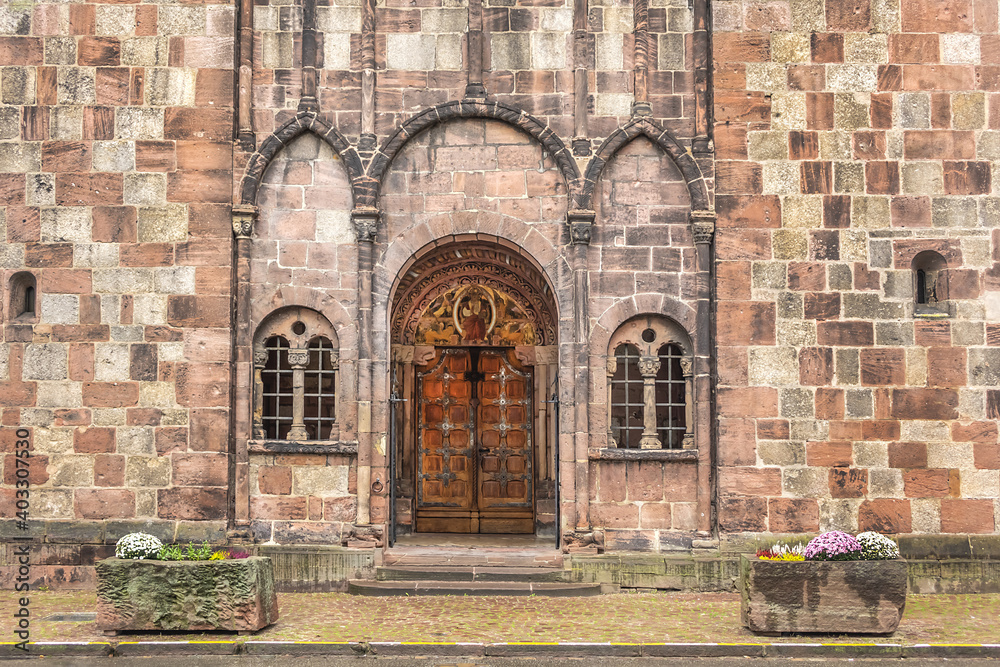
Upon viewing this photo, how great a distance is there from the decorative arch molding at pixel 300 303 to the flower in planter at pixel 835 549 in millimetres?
5763

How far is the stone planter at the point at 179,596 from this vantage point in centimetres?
838

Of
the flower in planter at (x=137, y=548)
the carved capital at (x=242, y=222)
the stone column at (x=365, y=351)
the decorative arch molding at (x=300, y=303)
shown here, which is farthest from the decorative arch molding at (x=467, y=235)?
the flower in planter at (x=137, y=548)

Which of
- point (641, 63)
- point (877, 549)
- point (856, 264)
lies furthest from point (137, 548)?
point (856, 264)

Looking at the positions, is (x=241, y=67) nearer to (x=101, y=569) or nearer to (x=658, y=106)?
(x=658, y=106)

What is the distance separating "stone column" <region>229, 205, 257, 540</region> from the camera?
1095 centimetres

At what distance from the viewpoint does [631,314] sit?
1107 cm

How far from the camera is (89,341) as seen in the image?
1095 centimetres

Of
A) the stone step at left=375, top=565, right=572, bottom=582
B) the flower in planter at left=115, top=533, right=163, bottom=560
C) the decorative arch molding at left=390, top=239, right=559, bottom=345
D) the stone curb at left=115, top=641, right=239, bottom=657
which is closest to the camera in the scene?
the stone curb at left=115, top=641, right=239, bottom=657

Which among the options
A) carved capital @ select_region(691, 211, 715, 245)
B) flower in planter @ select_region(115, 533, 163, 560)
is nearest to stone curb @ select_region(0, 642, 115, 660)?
flower in planter @ select_region(115, 533, 163, 560)

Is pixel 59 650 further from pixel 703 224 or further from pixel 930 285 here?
pixel 930 285

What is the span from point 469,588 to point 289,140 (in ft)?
18.9

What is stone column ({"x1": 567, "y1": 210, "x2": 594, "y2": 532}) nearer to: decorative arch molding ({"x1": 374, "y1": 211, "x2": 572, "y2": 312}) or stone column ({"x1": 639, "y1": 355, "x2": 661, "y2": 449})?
decorative arch molding ({"x1": 374, "y1": 211, "x2": 572, "y2": 312})

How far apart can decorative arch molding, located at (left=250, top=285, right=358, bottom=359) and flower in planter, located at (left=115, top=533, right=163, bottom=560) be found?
3.15 metres

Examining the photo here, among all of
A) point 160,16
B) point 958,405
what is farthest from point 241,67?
point 958,405
